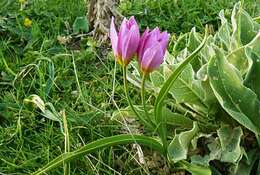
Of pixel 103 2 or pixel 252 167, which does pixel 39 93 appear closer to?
pixel 103 2

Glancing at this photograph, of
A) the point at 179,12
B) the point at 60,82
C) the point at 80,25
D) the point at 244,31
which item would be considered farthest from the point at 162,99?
the point at 179,12

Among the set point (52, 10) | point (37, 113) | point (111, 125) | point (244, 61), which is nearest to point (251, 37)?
point (244, 61)

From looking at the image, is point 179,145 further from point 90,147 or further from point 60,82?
point 60,82

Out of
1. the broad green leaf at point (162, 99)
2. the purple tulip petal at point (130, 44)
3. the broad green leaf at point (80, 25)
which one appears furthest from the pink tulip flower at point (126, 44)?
the broad green leaf at point (80, 25)

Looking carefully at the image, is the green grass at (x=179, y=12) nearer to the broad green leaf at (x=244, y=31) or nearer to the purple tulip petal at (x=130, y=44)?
the broad green leaf at (x=244, y=31)

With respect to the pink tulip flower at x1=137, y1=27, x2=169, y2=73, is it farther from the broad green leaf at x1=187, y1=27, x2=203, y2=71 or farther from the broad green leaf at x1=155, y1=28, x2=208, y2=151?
the broad green leaf at x1=187, y1=27, x2=203, y2=71

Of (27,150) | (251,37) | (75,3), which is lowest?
(27,150)
